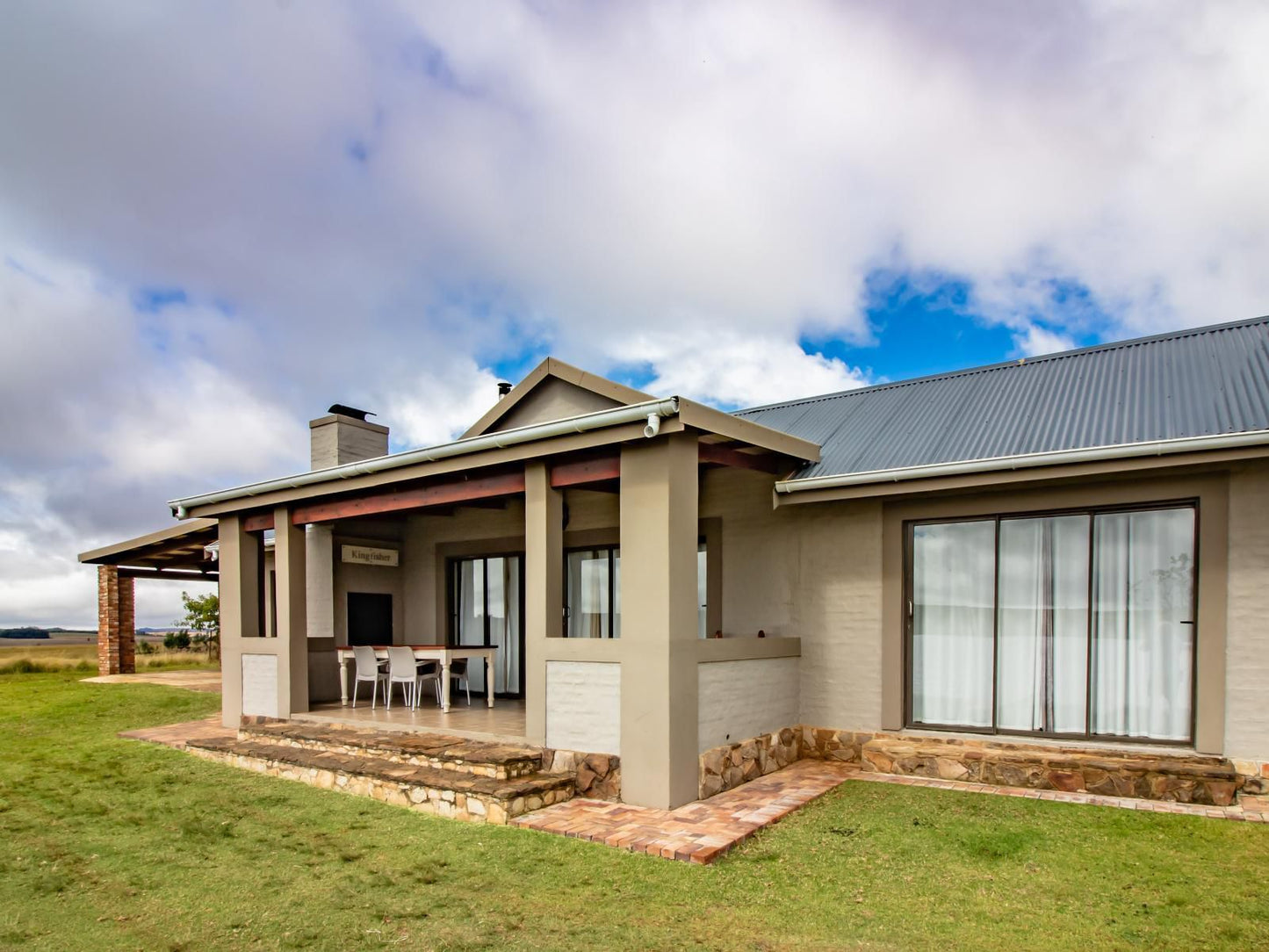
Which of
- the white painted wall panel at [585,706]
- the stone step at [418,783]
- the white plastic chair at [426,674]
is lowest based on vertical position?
the stone step at [418,783]

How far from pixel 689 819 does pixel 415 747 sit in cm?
303

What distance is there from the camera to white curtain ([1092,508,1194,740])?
6.65 metres

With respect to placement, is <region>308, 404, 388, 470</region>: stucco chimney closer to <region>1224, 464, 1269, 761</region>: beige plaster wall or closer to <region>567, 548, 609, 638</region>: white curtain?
<region>567, 548, 609, 638</region>: white curtain

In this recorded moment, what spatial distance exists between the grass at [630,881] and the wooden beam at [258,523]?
4.47 metres

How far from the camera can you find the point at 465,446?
7.91 meters

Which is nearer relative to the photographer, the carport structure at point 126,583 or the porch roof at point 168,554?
the porch roof at point 168,554

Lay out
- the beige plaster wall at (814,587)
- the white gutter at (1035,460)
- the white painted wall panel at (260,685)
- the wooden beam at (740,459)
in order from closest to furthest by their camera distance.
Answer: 1. the white gutter at (1035,460)
2. the wooden beam at (740,459)
3. the beige plaster wall at (814,587)
4. the white painted wall panel at (260,685)

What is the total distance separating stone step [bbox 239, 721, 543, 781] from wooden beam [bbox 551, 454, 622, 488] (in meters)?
2.52

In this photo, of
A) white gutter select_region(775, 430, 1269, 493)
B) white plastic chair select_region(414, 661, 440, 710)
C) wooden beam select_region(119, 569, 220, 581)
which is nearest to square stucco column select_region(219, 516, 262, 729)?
white plastic chair select_region(414, 661, 440, 710)

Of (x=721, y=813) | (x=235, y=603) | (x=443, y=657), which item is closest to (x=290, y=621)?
(x=235, y=603)

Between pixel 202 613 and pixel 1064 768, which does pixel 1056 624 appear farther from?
pixel 202 613

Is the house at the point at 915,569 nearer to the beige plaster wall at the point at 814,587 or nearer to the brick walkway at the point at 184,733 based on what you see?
the beige plaster wall at the point at 814,587

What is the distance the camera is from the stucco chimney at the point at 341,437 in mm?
13109

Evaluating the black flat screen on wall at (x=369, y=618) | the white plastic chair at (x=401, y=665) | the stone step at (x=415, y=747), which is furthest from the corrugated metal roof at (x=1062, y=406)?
the black flat screen on wall at (x=369, y=618)
